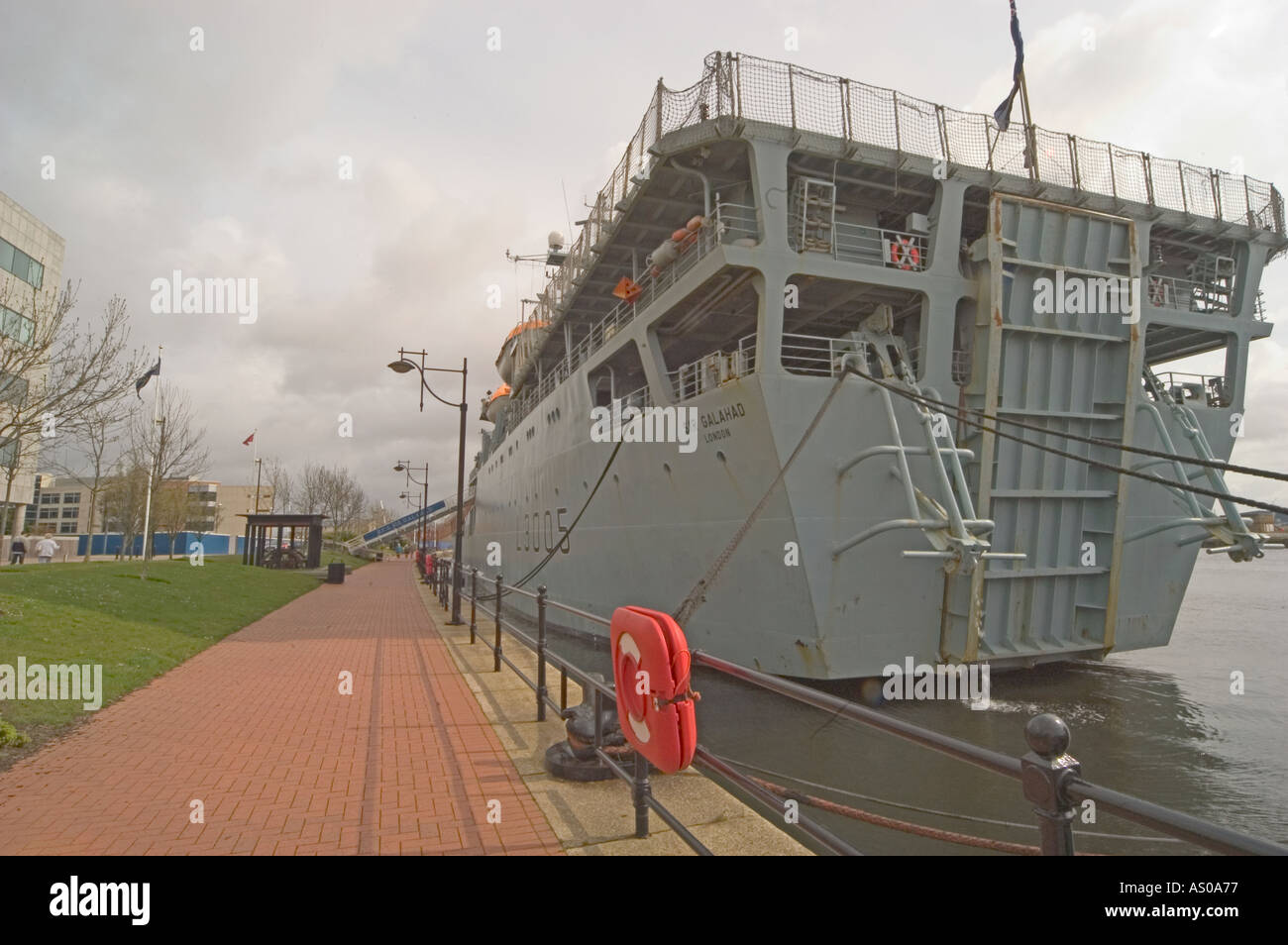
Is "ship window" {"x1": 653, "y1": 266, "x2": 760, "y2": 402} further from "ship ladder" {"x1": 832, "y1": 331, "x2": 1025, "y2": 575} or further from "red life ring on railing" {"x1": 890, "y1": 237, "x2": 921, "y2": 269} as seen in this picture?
"red life ring on railing" {"x1": 890, "y1": 237, "x2": 921, "y2": 269}

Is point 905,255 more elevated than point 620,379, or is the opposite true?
point 905,255

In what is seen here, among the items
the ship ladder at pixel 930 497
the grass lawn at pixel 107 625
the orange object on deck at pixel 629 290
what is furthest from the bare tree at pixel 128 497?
the ship ladder at pixel 930 497

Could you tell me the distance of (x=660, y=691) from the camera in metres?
3.20

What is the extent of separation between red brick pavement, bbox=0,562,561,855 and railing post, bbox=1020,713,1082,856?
2548 millimetres

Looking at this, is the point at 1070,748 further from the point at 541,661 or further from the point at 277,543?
the point at 277,543

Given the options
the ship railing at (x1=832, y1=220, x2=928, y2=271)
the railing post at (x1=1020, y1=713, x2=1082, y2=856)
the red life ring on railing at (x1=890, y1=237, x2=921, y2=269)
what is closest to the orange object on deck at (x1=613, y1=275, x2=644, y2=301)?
the ship railing at (x1=832, y1=220, x2=928, y2=271)

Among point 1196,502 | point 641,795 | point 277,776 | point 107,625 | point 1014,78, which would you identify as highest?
point 1014,78

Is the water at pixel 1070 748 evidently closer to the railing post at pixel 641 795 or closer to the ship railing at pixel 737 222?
the railing post at pixel 641 795

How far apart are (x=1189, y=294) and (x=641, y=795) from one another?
48.8ft

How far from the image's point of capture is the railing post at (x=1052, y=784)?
1.67 m

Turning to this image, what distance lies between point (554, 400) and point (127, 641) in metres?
10.7

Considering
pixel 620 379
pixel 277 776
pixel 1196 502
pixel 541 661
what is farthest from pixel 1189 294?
pixel 277 776

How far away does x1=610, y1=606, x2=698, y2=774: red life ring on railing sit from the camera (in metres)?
3.18
